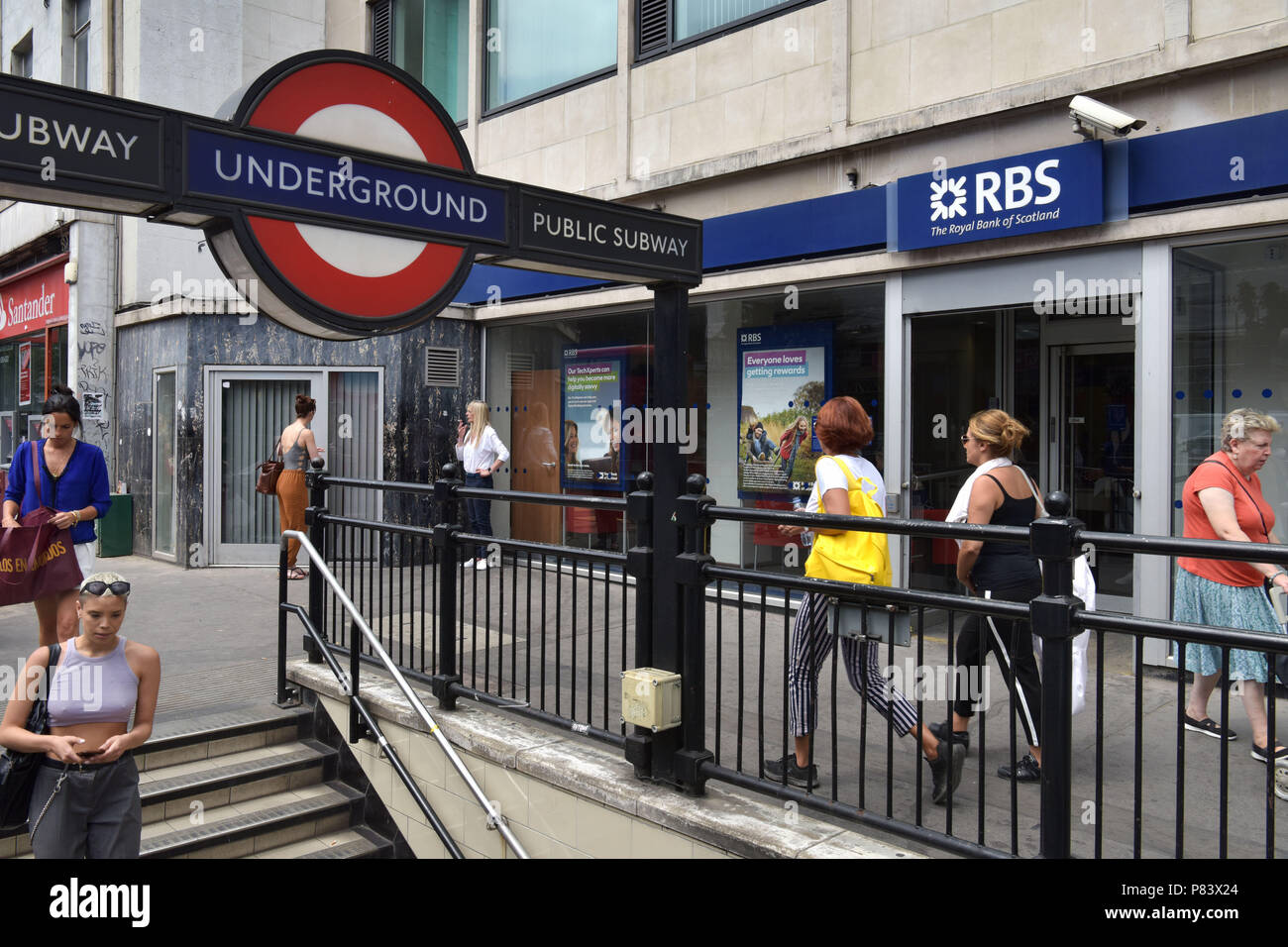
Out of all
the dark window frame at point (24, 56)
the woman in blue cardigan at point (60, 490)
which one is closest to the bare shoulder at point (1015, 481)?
the woman in blue cardigan at point (60, 490)

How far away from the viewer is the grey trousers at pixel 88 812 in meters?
3.96

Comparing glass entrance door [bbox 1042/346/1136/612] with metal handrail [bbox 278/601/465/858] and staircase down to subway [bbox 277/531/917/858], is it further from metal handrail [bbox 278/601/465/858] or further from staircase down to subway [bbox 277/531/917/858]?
metal handrail [bbox 278/601/465/858]

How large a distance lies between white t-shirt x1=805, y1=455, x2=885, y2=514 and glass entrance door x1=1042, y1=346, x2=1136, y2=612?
3550mm

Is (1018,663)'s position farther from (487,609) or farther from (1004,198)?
(1004,198)

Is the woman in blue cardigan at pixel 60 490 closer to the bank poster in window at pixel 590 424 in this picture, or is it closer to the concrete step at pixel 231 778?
the concrete step at pixel 231 778

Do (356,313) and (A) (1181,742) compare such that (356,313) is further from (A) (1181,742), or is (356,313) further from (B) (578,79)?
(B) (578,79)

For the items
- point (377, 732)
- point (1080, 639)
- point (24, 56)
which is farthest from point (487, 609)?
point (24, 56)

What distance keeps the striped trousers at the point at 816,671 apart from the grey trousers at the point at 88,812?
2784 mm

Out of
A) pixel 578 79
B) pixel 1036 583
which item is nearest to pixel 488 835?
pixel 1036 583

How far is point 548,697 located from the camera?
18.5 ft

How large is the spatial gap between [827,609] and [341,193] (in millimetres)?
2525

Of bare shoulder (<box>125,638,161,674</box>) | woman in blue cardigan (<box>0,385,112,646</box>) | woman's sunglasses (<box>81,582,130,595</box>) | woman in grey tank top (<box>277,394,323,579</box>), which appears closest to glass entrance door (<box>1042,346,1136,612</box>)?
bare shoulder (<box>125,638,161,674</box>)

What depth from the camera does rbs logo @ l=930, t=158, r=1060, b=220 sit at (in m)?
6.73

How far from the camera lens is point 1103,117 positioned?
20.5 ft
